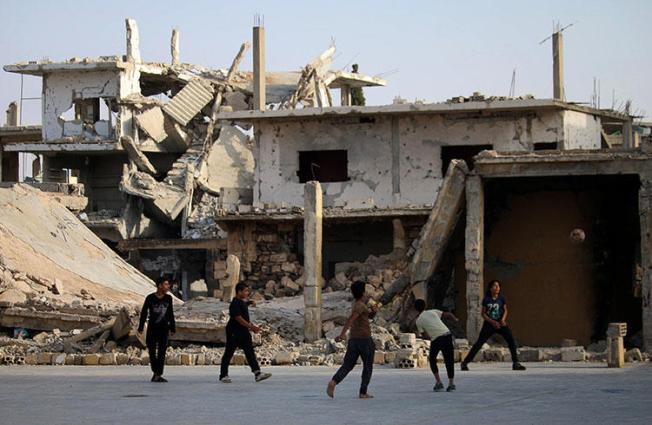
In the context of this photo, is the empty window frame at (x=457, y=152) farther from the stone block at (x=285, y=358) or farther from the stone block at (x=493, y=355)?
the stone block at (x=285, y=358)

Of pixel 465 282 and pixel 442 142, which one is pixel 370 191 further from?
pixel 465 282

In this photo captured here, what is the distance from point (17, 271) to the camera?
2812 cm

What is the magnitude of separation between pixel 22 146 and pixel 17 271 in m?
24.8

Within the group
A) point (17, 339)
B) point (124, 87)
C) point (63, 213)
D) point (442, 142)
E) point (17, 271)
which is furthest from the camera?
point (124, 87)

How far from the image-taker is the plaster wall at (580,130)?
37.8 m

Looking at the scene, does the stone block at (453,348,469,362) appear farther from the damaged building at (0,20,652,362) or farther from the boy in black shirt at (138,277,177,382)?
the boy in black shirt at (138,277,177,382)

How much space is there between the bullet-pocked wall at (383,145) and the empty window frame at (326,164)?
0.10ft

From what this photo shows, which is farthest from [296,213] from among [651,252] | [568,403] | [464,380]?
[568,403]

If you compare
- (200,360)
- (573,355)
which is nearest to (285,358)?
(200,360)

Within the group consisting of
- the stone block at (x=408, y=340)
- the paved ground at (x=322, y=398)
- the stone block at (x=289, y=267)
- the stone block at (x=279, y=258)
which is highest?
the stone block at (x=279, y=258)

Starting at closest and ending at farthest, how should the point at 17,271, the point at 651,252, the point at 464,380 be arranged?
the point at 464,380
the point at 651,252
the point at 17,271

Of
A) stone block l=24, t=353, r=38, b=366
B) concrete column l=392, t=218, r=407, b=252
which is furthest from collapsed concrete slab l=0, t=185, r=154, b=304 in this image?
concrete column l=392, t=218, r=407, b=252

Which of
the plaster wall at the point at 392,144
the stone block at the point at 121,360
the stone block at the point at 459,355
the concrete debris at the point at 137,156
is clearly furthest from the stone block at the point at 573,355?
the concrete debris at the point at 137,156

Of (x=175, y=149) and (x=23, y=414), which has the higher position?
(x=175, y=149)
